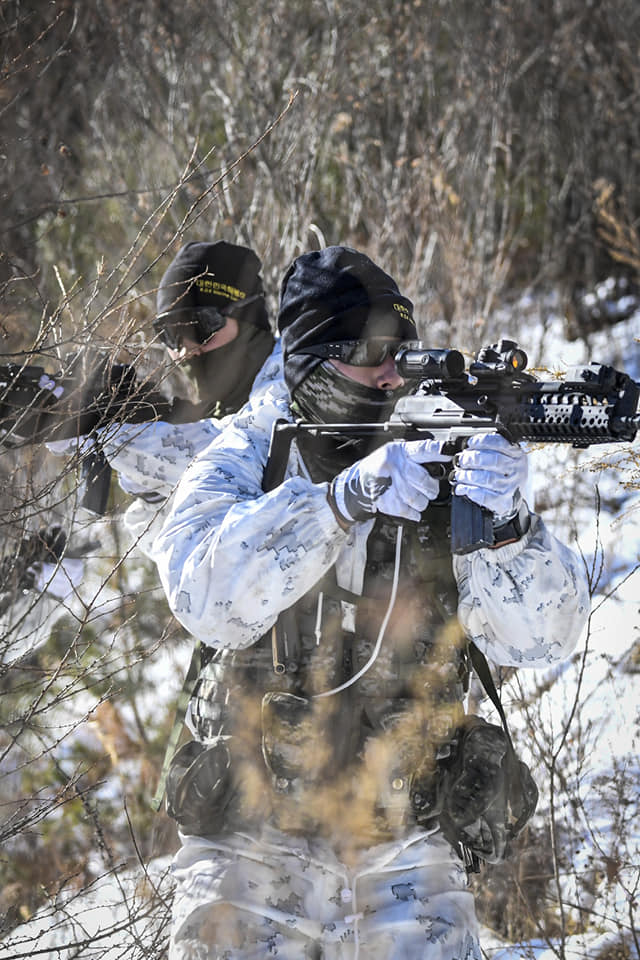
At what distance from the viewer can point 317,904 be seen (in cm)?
256

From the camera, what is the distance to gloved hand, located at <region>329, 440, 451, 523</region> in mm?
2537

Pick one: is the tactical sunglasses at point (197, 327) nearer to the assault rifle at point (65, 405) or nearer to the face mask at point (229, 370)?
the face mask at point (229, 370)

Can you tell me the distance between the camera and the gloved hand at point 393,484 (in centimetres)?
254

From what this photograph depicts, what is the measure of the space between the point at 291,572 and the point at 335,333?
2.19 feet

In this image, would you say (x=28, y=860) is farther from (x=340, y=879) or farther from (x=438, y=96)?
(x=438, y=96)

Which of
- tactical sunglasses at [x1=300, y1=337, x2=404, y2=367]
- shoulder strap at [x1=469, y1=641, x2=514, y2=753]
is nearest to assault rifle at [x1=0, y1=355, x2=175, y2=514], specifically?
tactical sunglasses at [x1=300, y1=337, x2=404, y2=367]

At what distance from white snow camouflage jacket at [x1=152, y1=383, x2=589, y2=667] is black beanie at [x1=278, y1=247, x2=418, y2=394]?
40 cm

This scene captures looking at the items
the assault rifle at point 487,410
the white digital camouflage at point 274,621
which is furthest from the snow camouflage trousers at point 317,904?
the assault rifle at point 487,410

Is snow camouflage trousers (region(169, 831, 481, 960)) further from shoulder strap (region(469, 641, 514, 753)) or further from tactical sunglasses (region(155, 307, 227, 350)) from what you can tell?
tactical sunglasses (region(155, 307, 227, 350))

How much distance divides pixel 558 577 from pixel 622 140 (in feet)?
27.4

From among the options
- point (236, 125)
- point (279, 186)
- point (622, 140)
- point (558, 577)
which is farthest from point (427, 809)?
point (622, 140)

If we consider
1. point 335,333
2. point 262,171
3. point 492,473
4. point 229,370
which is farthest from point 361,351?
point 262,171

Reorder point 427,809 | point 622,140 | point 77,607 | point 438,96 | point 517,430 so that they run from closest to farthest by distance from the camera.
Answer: point 517,430, point 427,809, point 77,607, point 438,96, point 622,140

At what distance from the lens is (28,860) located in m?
7.13
